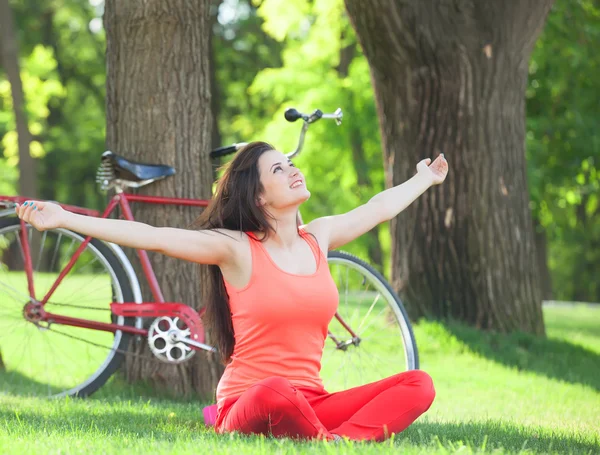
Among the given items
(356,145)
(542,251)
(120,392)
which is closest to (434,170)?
(120,392)

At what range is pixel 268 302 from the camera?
3822mm

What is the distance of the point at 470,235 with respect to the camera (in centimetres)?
799

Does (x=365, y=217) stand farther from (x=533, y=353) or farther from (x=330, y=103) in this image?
(x=330, y=103)

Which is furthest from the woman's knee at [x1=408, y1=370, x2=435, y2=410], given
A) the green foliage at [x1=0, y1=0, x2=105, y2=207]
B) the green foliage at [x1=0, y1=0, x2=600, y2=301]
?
the green foliage at [x1=0, y1=0, x2=105, y2=207]

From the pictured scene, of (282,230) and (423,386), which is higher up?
(282,230)

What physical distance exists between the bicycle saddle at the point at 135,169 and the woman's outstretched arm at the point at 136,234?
4.58 feet

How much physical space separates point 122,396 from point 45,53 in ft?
60.3

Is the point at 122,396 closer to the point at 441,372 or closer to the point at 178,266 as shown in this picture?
A: the point at 178,266

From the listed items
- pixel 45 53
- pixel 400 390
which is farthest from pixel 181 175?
pixel 45 53

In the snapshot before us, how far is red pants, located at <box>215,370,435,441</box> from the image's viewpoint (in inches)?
141

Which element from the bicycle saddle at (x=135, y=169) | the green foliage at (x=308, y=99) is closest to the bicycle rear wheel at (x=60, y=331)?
the bicycle saddle at (x=135, y=169)

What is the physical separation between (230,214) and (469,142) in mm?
4368

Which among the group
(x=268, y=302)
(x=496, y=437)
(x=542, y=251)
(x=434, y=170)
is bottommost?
(x=542, y=251)

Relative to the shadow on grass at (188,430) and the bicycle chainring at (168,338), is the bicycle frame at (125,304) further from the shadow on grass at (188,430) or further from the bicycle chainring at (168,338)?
the shadow on grass at (188,430)
